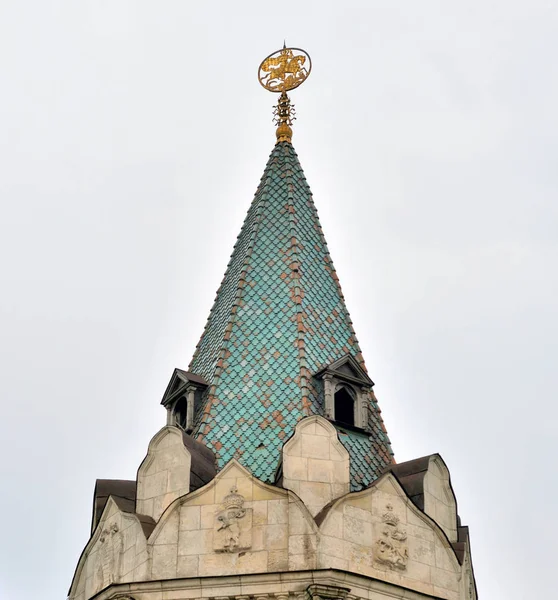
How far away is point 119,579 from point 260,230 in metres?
8.47

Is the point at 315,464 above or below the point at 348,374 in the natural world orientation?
below

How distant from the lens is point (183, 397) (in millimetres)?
32969

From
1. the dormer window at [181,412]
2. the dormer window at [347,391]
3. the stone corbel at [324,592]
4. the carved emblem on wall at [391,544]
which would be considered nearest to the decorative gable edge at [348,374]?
the dormer window at [347,391]

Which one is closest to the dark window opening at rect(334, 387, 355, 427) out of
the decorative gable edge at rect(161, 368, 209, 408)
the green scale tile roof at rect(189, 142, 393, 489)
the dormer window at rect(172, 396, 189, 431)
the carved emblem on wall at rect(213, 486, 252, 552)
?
the green scale tile roof at rect(189, 142, 393, 489)

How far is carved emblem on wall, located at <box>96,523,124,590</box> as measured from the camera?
29.8 m

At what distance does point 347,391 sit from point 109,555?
17.4 feet

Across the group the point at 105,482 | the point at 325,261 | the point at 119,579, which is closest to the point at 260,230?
the point at 325,261

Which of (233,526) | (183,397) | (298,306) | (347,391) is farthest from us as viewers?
(298,306)

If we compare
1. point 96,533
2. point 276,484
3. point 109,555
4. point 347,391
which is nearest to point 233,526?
point 276,484

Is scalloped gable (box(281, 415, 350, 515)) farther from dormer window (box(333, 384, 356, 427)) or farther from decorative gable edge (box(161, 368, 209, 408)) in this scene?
decorative gable edge (box(161, 368, 209, 408))

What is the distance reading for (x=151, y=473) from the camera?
30.6 m

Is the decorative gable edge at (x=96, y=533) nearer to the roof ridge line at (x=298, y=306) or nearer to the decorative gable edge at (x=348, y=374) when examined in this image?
the roof ridge line at (x=298, y=306)

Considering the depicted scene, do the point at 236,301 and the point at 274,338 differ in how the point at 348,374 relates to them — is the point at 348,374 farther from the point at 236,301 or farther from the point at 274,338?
the point at 236,301

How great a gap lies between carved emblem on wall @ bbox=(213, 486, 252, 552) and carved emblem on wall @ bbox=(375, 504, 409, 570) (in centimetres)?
213
